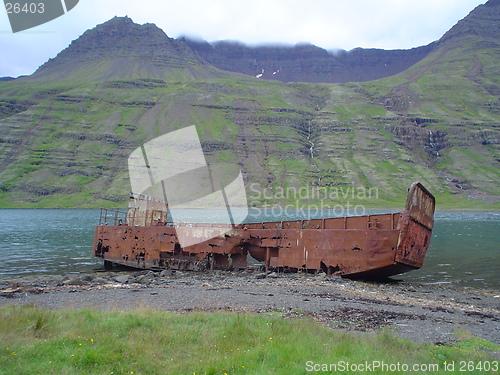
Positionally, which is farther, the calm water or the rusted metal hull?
the calm water

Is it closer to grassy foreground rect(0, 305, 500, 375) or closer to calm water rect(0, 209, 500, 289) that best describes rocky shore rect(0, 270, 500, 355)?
grassy foreground rect(0, 305, 500, 375)

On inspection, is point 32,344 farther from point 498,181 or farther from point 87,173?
point 498,181

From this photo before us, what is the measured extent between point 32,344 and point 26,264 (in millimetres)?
28480

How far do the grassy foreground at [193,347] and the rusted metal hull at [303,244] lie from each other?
35.2ft

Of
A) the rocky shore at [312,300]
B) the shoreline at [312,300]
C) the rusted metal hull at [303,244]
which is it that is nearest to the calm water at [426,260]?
the shoreline at [312,300]

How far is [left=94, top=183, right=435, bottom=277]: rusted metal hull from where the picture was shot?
21.2 metres

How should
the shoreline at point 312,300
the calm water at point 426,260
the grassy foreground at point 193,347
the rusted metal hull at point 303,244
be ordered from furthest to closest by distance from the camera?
1. the calm water at point 426,260
2. the rusted metal hull at point 303,244
3. the shoreline at point 312,300
4. the grassy foreground at point 193,347

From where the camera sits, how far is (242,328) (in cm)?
1012

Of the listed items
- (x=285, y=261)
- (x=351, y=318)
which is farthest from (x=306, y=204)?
(x=351, y=318)

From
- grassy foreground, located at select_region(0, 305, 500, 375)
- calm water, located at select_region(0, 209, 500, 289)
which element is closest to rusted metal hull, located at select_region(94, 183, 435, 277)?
calm water, located at select_region(0, 209, 500, 289)

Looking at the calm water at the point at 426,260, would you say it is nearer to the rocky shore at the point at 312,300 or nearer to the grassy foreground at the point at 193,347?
the rocky shore at the point at 312,300

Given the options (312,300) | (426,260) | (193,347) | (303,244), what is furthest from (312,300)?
(426,260)

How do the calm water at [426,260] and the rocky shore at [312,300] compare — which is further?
the calm water at [426,260]

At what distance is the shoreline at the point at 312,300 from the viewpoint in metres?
12.7
